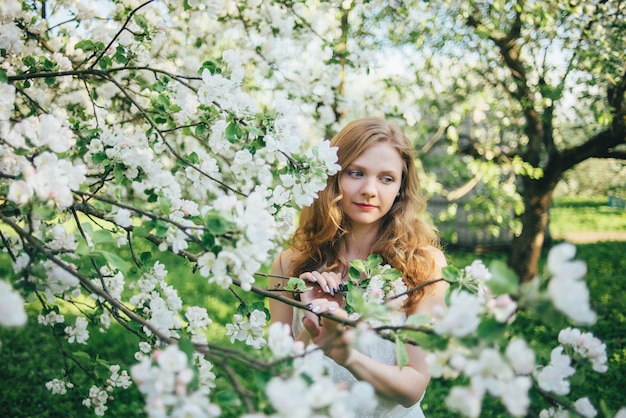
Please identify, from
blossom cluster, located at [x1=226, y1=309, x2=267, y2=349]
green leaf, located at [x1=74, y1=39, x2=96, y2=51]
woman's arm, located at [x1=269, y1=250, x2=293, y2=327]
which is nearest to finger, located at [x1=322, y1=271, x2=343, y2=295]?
blossom cluster, located at [x1=226, y1=309, x2=267, y2=349]

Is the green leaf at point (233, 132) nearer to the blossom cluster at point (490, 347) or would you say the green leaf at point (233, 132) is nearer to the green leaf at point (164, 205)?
the green leaf at point (164, 205)

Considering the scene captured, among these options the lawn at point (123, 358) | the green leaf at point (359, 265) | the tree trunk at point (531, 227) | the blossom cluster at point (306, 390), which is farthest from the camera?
the tree trunk at point (531, 227)

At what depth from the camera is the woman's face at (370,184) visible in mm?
1961

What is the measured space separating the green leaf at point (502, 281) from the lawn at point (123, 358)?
1.10 m

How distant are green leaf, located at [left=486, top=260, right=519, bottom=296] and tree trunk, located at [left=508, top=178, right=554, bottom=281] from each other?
477 centimetres

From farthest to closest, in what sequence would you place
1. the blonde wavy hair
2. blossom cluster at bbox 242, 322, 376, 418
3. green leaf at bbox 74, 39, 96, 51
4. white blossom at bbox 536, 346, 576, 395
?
1. the blonde wavy hair
2. green leaf at bbox 74, 39, 96, 51
3. white blossom at bbox 536, 346, 576, 395
4. blossom cluster at bbox 242, 322, 376, 418

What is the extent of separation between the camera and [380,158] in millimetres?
2031

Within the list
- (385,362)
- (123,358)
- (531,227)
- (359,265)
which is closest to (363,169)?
(359,265)

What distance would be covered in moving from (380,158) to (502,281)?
1.24 meters

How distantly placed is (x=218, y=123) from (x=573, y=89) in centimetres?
360

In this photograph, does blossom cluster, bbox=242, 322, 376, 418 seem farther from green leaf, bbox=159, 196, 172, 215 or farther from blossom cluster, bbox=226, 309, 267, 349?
blossom cluster, bbox=226, 309, 267, 349

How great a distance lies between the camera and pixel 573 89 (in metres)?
4.15

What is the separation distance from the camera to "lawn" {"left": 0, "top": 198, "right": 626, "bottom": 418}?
324 centimetres

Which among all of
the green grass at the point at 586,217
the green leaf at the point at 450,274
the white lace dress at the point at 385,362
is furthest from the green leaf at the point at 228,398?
the green grass at the point at 586,217
